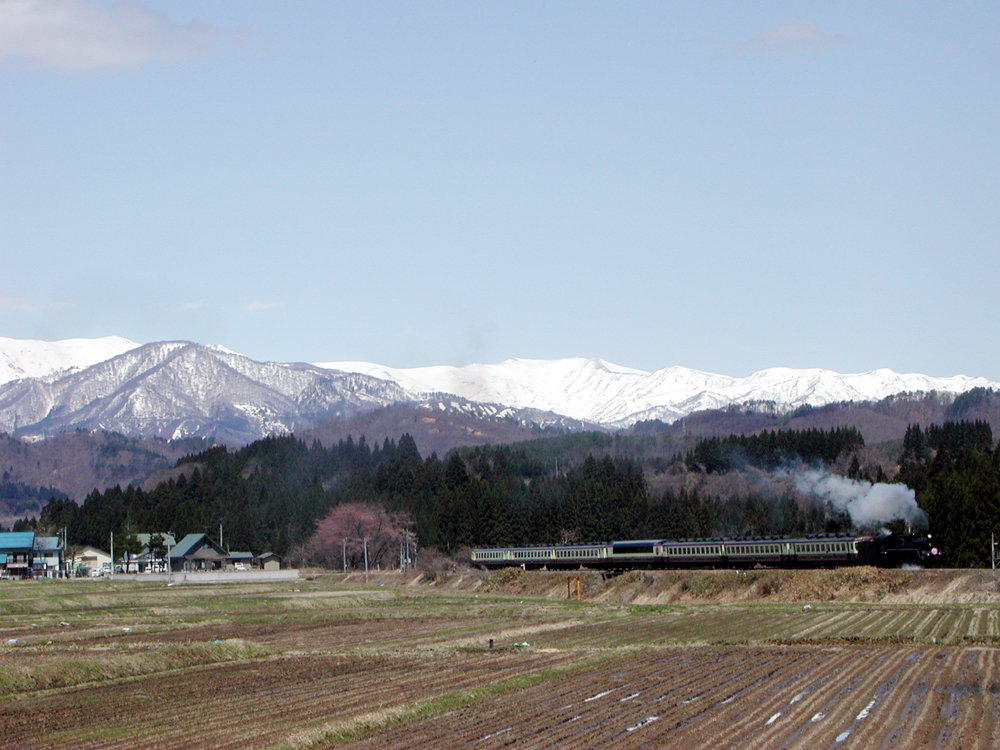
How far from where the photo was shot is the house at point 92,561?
156m

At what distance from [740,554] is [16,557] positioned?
302 feet

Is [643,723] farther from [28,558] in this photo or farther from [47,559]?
[47,559]

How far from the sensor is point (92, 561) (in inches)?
6289

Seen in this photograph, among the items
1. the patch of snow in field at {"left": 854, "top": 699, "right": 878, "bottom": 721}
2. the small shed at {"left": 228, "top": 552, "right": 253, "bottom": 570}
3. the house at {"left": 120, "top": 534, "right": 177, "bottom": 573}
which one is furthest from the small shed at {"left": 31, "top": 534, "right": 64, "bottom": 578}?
the patch of snow in field at {"left": 854, "top": 699, "right": 878, "bottom": 721}

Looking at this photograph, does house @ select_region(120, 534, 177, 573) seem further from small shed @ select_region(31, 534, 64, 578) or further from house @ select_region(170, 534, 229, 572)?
small shed @ select_region(31, 534, 64, 578)

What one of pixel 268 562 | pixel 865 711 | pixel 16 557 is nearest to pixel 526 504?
pixel 268 562

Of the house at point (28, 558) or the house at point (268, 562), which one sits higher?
the house at point (28, 558)

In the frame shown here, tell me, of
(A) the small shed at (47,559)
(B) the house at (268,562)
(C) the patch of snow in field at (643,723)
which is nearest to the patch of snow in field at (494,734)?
(C) the patch of snow in field at (643,723)

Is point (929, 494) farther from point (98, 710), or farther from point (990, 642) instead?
point (98, 710)

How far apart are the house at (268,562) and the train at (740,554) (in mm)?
51747

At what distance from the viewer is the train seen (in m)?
80.8

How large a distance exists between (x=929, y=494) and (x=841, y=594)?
26819 mm

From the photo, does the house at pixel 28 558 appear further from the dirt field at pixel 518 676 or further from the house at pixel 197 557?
the dirt field at pixel 518 676

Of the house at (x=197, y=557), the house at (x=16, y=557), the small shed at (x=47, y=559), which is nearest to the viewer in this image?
the house at (x=16, y=557)
